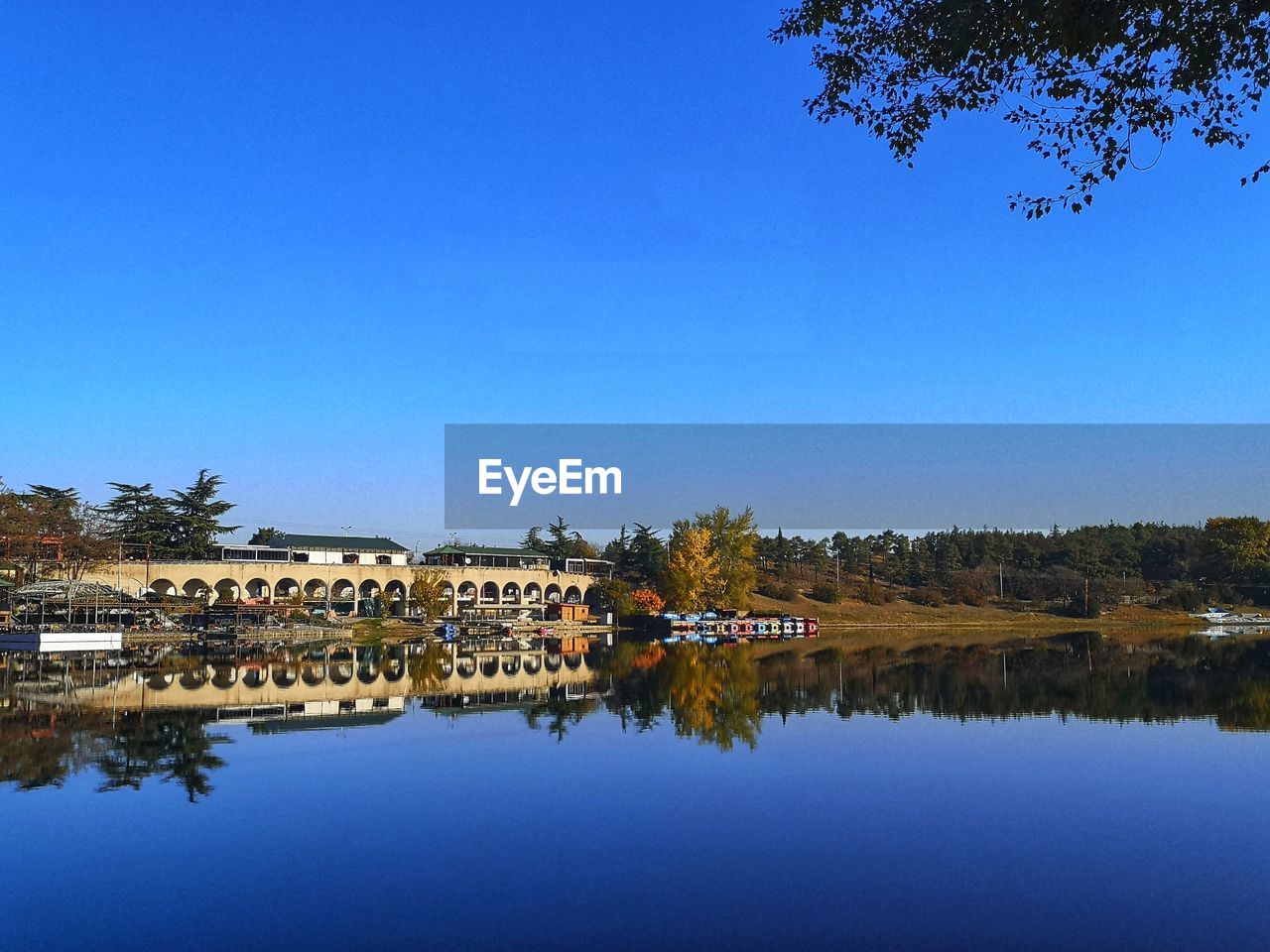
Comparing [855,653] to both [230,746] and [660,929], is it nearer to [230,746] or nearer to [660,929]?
[230,746]

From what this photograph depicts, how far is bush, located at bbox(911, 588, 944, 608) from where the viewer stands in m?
102

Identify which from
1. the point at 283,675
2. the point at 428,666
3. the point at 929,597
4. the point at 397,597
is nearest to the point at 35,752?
the point at 283,675

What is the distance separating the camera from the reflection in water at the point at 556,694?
21.5 m

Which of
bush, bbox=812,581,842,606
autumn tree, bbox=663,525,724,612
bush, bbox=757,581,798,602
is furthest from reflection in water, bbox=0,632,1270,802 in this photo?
bush, bbox=812,581,842,606

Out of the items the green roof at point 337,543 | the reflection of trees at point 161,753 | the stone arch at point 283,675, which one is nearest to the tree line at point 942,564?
the green roof at point 337,543

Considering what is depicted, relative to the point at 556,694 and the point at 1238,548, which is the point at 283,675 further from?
the point at 1238,548

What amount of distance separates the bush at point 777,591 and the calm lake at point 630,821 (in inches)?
2768

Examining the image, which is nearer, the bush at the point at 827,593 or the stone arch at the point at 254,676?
the stone arch at the point at 254,676

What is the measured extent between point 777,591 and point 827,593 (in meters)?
5.59

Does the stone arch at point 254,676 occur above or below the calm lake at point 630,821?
below

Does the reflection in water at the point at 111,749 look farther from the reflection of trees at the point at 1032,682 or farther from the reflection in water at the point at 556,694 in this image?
the reflection of trees at the point at 1032,682

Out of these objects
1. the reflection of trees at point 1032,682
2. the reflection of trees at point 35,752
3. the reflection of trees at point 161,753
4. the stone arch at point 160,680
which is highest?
the reflection of trees at point 35,752

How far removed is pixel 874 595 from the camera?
10312cm

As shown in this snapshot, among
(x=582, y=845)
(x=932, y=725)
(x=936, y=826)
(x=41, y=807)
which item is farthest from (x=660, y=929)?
(x=932, y=725)
